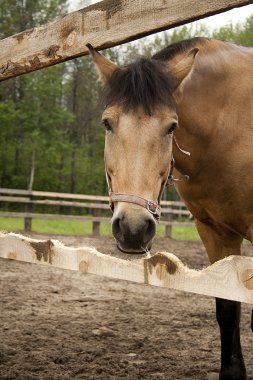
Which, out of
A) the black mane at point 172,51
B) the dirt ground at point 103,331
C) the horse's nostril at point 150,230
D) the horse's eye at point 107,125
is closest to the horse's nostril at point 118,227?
the horse's nostril at point 150,230

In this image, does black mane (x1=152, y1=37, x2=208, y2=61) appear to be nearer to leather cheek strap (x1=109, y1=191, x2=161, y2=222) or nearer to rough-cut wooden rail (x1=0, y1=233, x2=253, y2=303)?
leather cheek strap (x1=109, y1=191, x2=161, y2=222)

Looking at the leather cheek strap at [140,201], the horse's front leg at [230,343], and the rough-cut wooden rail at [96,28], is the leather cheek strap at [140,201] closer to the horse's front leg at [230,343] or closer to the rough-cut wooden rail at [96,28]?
the rough-cut wooden rail at [96,28]

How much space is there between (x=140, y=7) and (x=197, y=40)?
0.87 m

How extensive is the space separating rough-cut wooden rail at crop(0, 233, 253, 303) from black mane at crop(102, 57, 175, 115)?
29.9 inches

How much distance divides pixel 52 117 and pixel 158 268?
24015 millimetres

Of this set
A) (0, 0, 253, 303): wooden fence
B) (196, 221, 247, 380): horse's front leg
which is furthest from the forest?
(0, 0, 253, 303): wooden fence

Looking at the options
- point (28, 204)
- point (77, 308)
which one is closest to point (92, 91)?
point (28, 204)

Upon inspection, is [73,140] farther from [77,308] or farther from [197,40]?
[197,40]

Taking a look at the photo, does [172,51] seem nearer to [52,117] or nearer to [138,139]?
[138,139]

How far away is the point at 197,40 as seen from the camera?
131 inches

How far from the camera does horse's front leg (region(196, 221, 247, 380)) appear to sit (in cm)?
359

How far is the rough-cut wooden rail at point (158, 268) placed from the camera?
5.86 ft

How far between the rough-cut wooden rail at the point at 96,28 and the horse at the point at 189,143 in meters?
0.16

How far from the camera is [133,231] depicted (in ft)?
6.94
